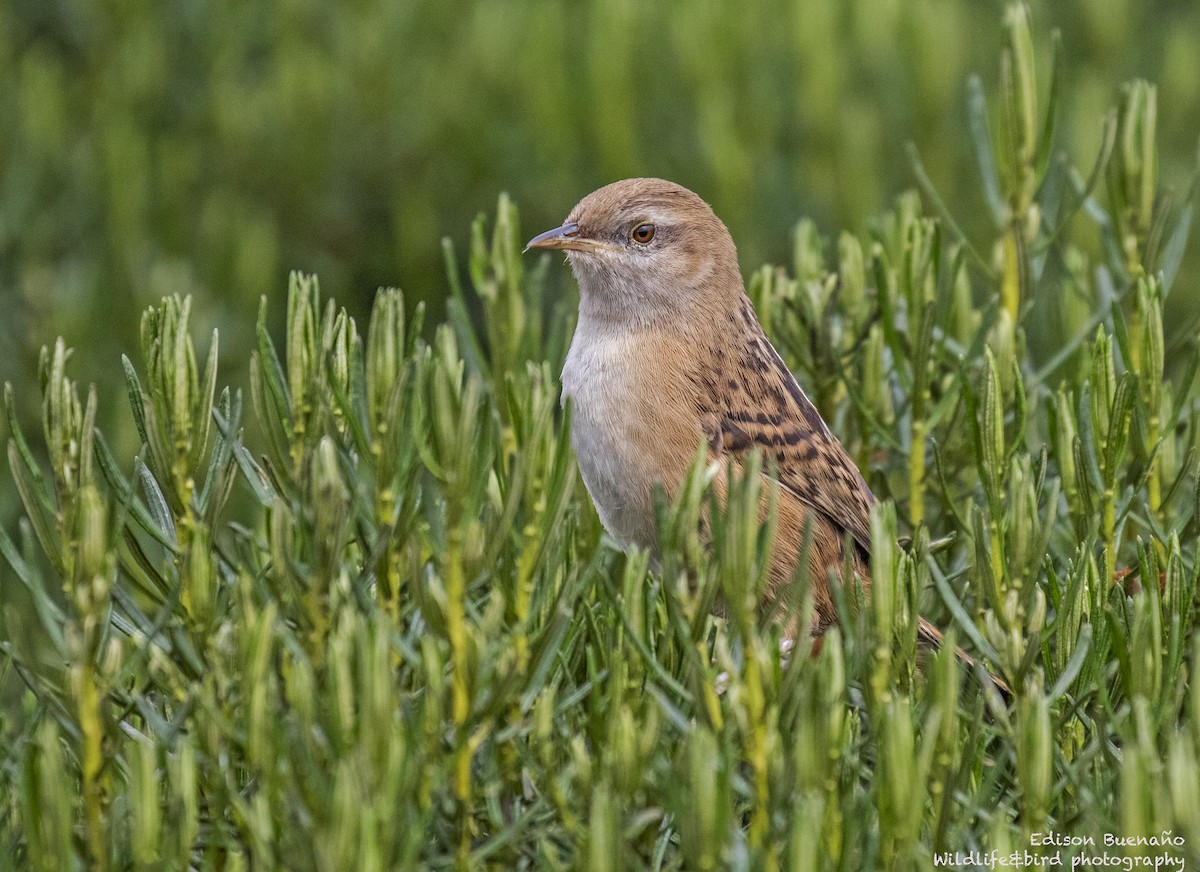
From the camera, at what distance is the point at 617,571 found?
9.89ft

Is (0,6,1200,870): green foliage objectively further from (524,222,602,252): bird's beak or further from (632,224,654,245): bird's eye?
(632,224,654,245): bird's eye

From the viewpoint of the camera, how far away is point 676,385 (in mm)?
3764

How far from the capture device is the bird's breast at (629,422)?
3.45 m

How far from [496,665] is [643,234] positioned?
8.33 feet

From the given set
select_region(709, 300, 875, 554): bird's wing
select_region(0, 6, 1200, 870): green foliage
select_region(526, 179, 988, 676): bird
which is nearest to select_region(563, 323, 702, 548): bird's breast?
select_region(526, 179, 988, 676): bird

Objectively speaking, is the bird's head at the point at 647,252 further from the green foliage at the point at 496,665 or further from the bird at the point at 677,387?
the green foliage at the point at 496,665

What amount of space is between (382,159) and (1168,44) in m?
3.93

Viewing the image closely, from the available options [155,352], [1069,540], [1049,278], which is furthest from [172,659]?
Result: [1049,278]

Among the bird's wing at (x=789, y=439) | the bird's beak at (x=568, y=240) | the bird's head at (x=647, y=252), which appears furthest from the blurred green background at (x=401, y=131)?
the bird's wing at (x=789, y=439)

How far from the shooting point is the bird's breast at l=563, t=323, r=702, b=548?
345 centimetres

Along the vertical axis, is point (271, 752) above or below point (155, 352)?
below

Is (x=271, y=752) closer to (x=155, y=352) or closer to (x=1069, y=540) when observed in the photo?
(x=155, y=352)

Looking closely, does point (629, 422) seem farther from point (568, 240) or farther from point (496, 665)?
point (496, 665)

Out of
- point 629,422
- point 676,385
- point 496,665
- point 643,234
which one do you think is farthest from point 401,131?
point 496,665
